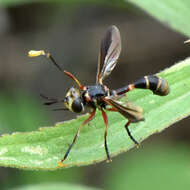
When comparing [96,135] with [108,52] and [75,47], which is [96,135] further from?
[75,47]

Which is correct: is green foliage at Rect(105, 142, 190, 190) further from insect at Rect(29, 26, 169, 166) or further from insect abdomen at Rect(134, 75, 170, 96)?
insect abdomen at Rect(134, 75, 170, 96)

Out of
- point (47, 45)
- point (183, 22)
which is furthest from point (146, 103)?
point (47, 45)

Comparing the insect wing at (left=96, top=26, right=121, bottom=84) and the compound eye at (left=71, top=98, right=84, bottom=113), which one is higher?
the insect wing at (left=96, top=26, right=121, bottom=84)

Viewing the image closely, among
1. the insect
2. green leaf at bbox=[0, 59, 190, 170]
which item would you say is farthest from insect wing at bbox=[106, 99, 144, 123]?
green leaf at bbox=[0, 59, 190, 170]

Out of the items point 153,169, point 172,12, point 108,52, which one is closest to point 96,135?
point 108,52

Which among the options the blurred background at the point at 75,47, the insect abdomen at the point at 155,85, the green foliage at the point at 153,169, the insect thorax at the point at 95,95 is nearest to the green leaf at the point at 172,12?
the insect abdomen at the point at 155,85
